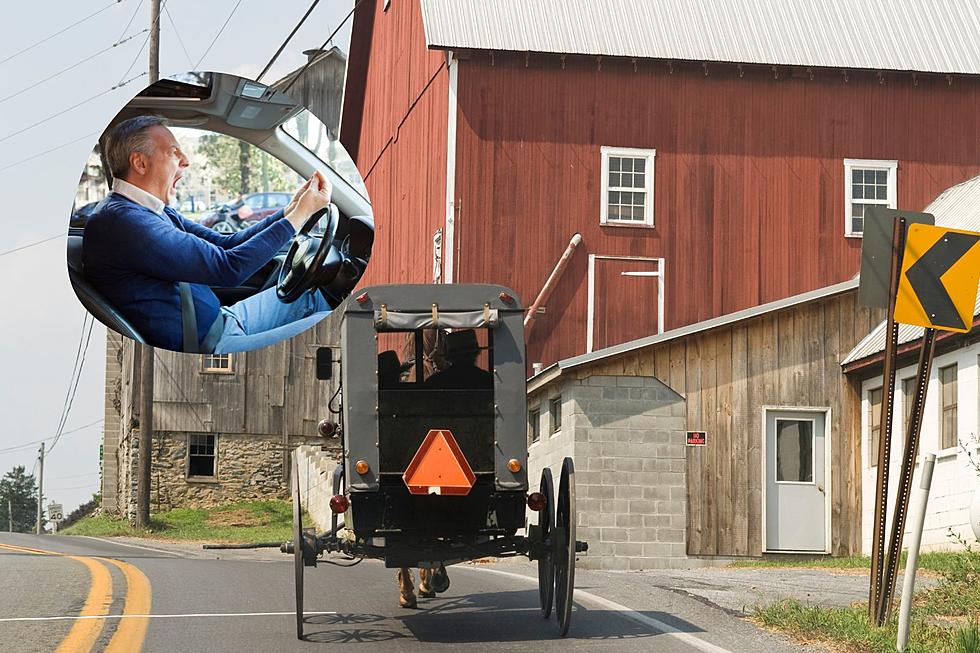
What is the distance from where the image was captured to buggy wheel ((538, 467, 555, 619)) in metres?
10.5

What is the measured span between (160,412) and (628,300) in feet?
62.4

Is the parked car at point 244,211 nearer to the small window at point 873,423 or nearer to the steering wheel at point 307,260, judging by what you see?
the steering wheel at point 307,260

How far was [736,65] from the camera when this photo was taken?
28.7 meters

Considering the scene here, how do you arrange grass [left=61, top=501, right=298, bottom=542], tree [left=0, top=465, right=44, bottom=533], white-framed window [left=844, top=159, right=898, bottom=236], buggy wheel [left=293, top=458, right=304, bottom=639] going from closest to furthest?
1. buggy wheel [left=293, top=458, right=304, bottom=639]
2. white-framed window [left=844, top=159, right=898, bottom=236]
3. grass [left=61, top=501, right=298, bottom=542]
4. tree [left=0, top=465, right=44, bottom=533]

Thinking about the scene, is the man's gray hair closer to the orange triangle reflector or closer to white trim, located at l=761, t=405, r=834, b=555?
white trim, located at l=761, t=405, r=834, b=555

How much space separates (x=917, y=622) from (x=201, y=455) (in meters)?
33.3

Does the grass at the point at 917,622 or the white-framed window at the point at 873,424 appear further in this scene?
the white-framed window at the point at 873,424

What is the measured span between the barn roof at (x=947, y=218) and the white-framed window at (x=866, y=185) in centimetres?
92

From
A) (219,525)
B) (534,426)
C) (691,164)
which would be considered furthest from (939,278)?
(219,525)

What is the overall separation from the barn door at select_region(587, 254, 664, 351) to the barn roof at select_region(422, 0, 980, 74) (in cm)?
439

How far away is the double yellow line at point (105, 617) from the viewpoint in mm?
9062

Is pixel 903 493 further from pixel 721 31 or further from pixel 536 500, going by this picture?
pixel 721 31

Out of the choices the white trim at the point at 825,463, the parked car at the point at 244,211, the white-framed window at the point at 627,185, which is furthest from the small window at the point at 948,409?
the parked car at the point at 244,211

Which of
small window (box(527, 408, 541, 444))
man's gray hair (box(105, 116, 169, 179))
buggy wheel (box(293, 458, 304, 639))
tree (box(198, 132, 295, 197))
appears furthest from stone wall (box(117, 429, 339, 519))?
buggy wheel (box(293, 458, 304, 639))
